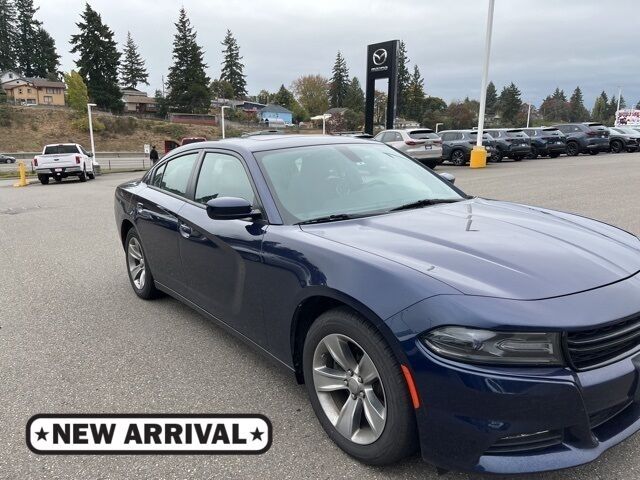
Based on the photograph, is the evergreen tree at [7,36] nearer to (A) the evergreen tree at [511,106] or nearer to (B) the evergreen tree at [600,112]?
A: (A) the evergreen tree at [511,106]

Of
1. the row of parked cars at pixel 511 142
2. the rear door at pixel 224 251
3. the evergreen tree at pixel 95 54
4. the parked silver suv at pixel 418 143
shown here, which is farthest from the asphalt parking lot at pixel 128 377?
the evergreen tree at pixel 95 54

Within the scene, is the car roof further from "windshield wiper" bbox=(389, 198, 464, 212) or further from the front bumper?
the front bumper

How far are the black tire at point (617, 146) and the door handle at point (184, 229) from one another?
3183cm

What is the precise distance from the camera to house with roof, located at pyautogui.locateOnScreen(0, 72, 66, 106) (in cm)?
9881

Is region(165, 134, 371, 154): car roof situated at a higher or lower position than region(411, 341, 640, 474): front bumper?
higher

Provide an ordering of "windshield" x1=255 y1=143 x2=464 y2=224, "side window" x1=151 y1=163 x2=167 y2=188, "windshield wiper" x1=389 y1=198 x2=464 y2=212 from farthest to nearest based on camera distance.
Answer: "side window" x1=151 y1=163 x2=167 y2=188 → "windshield wiper" x1=389 y1=198 x2=464 y2=212 → "windshield" x1=255 y1=143 x2=464 y2=224

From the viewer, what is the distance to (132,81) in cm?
11456

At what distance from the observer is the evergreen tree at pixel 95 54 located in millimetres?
81875

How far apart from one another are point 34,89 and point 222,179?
11546 centimetres

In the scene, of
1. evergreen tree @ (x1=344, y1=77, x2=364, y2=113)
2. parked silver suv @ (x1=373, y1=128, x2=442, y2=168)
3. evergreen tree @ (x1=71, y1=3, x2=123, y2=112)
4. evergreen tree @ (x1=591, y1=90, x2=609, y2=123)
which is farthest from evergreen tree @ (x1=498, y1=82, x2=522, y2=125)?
parked silver suv @ (x1=373, y1=128, x2=442, y2=168)

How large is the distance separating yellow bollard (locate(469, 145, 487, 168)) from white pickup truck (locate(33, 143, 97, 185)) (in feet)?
56.2

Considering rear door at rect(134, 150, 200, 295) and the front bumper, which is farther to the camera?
rear door at rect(134, 150, 200, 295)

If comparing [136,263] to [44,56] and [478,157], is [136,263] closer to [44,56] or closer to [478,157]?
[478,157]

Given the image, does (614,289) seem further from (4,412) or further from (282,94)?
(282,94)
